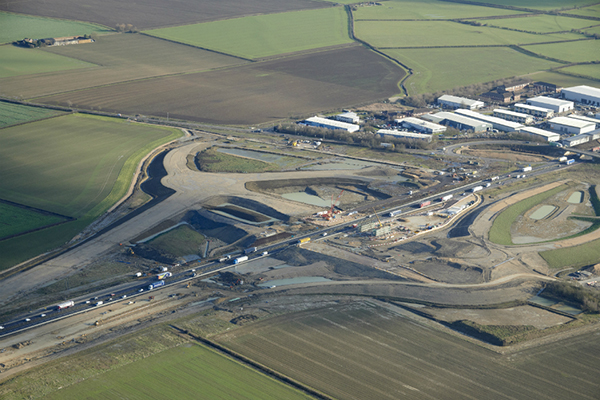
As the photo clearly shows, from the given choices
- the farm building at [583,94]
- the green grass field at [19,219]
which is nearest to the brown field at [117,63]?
the green grass field at [19,219]

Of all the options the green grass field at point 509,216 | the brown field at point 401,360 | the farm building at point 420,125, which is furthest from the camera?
the farm building at point 420,125

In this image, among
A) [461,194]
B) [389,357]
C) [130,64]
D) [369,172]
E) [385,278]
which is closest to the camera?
[389,357]

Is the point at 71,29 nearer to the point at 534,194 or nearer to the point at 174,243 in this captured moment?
the point at 174,243

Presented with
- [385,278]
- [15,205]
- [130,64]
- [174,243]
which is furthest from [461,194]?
[130,64]

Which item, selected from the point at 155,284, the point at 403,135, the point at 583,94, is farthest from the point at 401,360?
the point at 583,94

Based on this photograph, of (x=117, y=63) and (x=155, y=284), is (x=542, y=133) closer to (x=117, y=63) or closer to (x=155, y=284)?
(x=155, y=284)

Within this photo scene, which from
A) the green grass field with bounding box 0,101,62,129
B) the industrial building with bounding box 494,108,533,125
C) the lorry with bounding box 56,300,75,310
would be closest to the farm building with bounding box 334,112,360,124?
the industrial building with bounding box 494,108,533,125

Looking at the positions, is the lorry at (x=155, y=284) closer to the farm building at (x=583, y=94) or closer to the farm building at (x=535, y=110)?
the farm building at (x=535, y=110)
